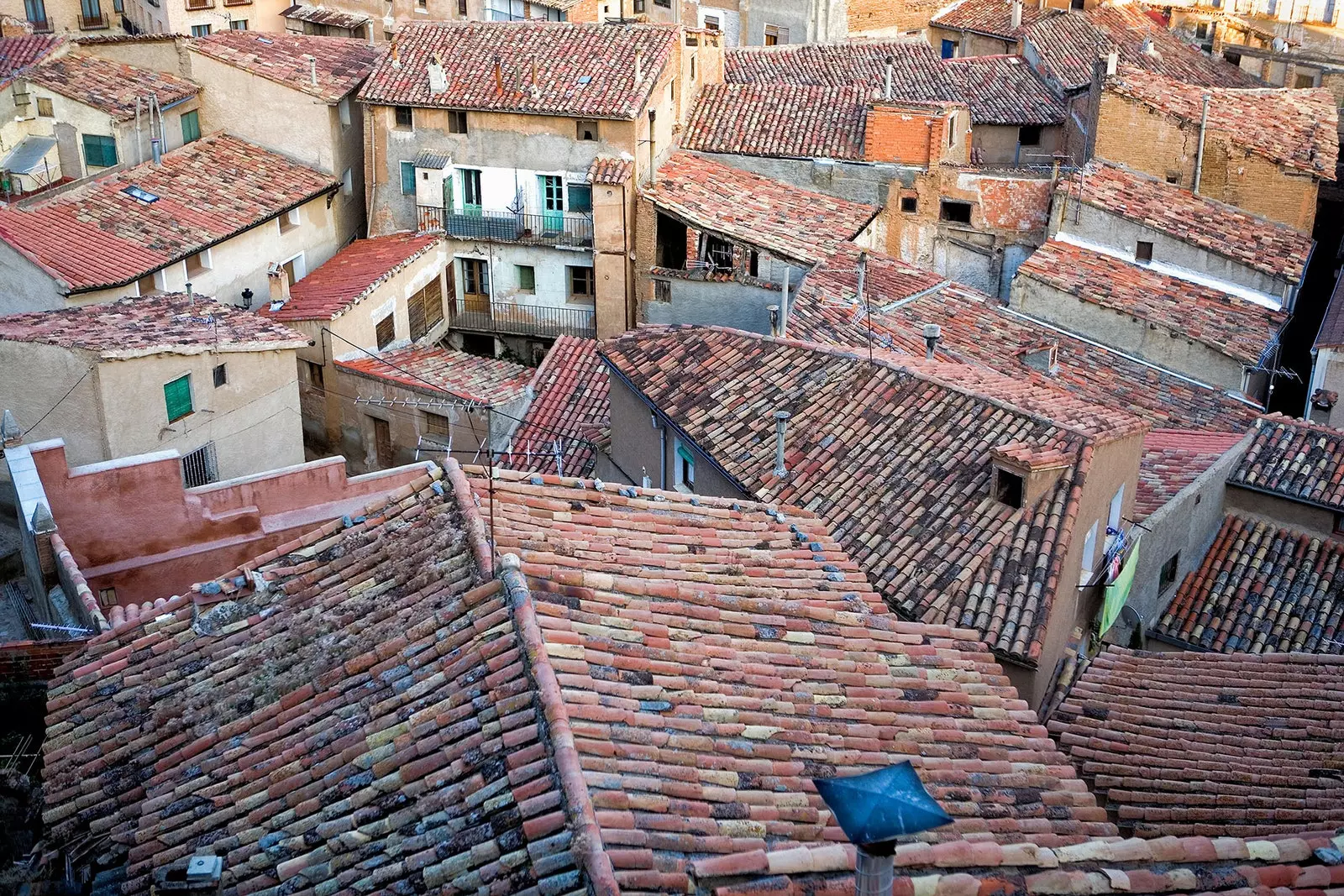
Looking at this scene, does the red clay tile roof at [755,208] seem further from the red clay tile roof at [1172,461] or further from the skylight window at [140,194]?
the skylight window at [140,194]

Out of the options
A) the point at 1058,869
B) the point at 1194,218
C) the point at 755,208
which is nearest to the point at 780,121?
the point at 755,208

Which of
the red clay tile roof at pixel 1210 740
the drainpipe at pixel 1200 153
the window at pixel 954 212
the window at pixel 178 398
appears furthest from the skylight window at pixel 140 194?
the red clay tile roof at pixel 1210 740

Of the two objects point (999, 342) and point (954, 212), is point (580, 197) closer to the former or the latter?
point (954, 212)

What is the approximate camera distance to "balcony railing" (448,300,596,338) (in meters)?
34.6

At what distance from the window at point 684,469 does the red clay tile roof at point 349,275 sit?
11.0 metres

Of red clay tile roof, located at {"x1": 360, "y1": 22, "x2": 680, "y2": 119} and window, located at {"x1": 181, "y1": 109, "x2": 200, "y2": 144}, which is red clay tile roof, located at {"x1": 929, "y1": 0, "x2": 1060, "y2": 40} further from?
window, located at {"x1": 181, "y1": 109, "x2": 200, "y2": 144}

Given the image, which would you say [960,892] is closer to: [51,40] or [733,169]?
[733,169]

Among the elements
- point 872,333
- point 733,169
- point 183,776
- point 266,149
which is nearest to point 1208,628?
point 872,333

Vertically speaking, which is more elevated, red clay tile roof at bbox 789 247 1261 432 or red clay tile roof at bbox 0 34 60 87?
red clay tile roof at bbox 0 34 60 87

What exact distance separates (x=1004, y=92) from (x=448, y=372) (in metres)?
17.6

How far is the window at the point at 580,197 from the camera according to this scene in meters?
33.9

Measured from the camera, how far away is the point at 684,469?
21000 millimetres

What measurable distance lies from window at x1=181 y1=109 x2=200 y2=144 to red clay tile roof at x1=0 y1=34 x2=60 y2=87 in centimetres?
338

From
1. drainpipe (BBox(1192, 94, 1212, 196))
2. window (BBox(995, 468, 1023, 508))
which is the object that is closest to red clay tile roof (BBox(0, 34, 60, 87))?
window (BBox(995, 468, 1023, 508))
